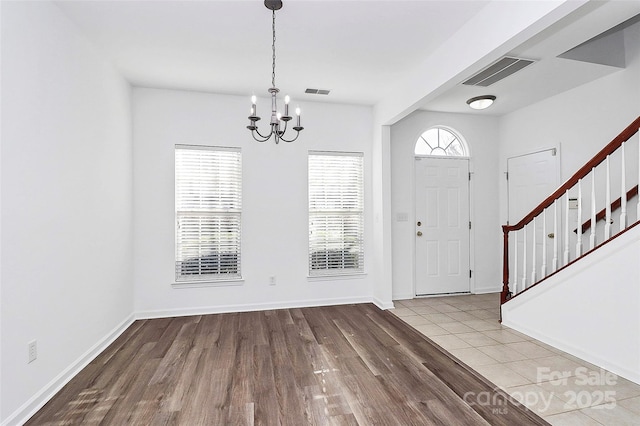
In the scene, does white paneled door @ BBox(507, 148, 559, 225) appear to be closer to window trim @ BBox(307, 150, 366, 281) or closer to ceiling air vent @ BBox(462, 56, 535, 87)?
ceiling air vent @ BBox(462, 56, 535, 87)

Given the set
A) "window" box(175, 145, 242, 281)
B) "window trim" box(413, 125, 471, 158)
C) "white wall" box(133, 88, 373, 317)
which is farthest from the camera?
"window trim" box(413, 125, 471, 158)

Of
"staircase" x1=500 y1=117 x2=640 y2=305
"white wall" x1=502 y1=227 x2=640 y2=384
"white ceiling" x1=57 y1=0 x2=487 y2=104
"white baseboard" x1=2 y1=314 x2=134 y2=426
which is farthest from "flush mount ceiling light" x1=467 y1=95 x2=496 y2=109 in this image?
"white baseboard" x1=2 y1=314 x2=134 y2=426

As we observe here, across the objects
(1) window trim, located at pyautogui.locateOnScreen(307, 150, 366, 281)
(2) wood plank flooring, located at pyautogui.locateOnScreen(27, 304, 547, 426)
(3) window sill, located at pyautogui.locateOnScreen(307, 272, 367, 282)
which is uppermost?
(1) window trim, located at pyautogui.locateOnScreen(307, 150, 366, 281)

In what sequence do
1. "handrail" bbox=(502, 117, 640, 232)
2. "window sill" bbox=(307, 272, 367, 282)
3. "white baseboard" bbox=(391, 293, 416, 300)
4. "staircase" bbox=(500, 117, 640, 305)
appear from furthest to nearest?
1. "white baseboard" bbox=(391, 293, 416, 300)
2. "window sill" bbox=(307, 272, 367, 282)
3. "staircase" bbox=(500, 117, 640, 305)
4. "handrail" bbox=(502, 117, 640, 232)

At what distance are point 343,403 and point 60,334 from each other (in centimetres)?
222

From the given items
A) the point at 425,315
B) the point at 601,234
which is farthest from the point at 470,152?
the point at 425,315

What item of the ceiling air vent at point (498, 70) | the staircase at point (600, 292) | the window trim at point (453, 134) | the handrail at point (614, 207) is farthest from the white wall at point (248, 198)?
the handrail at point (614, 207)

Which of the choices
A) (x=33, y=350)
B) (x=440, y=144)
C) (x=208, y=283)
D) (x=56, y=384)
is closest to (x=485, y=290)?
(x=440, y=144)

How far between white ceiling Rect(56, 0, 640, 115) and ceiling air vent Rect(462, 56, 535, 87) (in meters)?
0.16

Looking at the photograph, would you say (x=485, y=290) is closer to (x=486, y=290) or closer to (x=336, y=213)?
(x=486, y=290)

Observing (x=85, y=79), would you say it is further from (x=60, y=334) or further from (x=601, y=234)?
(x=601, y=234)

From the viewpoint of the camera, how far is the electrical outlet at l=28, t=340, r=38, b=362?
220 cm

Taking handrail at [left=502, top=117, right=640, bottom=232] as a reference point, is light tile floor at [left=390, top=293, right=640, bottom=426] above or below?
below

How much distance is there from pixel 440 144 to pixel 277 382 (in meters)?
4.31
